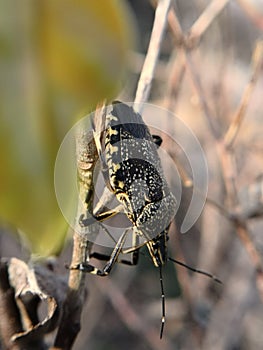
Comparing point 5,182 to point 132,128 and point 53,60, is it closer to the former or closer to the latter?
point 53,60

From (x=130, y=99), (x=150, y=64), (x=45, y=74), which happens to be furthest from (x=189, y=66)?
(x=45, y=74)

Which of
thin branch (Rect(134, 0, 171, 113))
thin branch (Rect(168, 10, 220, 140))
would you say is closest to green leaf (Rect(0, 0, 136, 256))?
thin branch (Rect(134, 0, 171, 113))

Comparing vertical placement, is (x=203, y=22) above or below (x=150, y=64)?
above

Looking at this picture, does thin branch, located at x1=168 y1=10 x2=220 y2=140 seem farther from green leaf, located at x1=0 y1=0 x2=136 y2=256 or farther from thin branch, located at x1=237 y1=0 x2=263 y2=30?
green leaf, located at x1=0 y1=0 x2=136 y2=256

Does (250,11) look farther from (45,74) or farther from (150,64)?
(45,74)

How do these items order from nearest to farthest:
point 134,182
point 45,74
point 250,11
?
point 45,74, point 134,182, point 250,11

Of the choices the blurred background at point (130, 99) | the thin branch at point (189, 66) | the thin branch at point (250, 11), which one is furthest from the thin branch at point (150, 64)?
the thin branch at point (250, 11)
